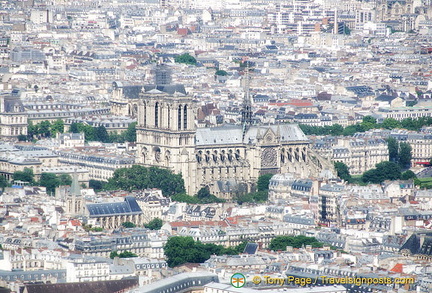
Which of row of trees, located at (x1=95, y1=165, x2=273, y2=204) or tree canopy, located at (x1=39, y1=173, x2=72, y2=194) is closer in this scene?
row of trees, located at (x1=95, y1=165, x2=273, y2=204)

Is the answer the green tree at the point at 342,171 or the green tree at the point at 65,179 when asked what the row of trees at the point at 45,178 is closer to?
the green tree at the point at 65,179

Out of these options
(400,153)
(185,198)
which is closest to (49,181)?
(185,198)

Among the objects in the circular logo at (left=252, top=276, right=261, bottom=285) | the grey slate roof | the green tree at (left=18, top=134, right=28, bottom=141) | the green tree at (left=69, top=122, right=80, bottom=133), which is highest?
the circular logo at (left=252, top=276, right=261, bottom=285)

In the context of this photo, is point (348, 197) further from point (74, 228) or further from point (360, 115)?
point (360, 115)

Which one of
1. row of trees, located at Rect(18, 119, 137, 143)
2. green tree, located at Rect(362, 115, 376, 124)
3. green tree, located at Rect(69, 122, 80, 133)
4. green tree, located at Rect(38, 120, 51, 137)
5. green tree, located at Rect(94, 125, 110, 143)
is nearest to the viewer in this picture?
row of trees, located at Rect(18, 119, 137, 143)

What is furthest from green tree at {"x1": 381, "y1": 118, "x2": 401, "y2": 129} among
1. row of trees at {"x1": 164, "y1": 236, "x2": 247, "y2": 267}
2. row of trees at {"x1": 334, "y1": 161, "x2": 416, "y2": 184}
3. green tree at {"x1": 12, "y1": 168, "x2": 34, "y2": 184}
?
row of trees at {"x1": 164, "y1": 236, "x2": 247, "y2": 267}

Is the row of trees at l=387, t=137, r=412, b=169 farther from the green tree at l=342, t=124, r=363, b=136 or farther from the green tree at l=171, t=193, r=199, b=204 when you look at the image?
the green tree at l=171, t=193, r=199, b=204
